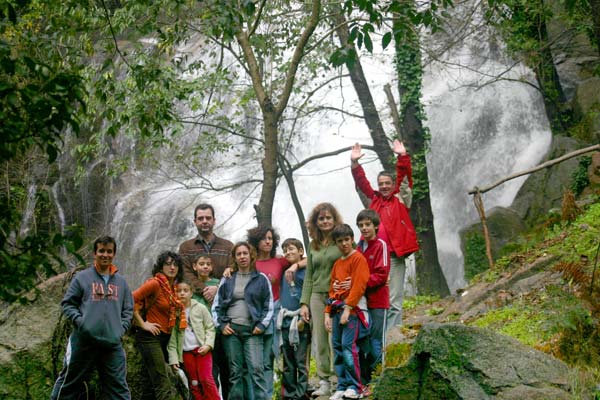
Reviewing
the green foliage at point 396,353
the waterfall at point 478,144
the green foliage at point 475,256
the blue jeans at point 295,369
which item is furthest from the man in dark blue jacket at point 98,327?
the waterfall at point 478,144

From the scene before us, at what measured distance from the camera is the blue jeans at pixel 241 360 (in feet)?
25.7

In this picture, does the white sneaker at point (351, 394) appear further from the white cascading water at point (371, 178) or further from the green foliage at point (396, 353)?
the white cascading water at point (371, 178)

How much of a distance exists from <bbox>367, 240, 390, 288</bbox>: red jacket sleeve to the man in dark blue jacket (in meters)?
2.24

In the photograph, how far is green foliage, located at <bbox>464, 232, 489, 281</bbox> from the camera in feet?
55.0

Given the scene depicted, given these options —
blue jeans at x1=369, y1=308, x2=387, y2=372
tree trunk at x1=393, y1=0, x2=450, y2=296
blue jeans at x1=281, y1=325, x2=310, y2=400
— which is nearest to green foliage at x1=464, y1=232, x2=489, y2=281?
tree trunk at x1=393, y1=0, x2=450, y2=296

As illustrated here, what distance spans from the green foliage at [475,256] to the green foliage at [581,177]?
2.07 m

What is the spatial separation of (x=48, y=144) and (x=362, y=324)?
4.64 metres

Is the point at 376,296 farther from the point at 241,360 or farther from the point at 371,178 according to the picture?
the point at 371,178

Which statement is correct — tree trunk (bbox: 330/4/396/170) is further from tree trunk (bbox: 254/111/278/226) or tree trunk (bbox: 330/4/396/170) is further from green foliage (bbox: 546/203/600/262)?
tree trunk (bbox: 254/111/278/226)

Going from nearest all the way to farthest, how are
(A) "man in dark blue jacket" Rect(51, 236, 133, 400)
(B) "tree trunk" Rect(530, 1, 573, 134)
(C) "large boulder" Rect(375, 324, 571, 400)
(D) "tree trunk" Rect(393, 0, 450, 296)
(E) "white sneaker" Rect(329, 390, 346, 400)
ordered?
(C) "large boulder" Rect(375, 324, 571, 400) → (A) "man in dark blue jacket" Rect(51, 236, 133, 400) → (E) "white sneaker" Rect(329, 390, 346, 400) → (D) "tree trunk" Rect(393, 0, 450, 296) → (B) "tree trunk" Rect(530, 1, 573, 134)

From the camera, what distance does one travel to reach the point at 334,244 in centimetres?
833

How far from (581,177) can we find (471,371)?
40.2 feet

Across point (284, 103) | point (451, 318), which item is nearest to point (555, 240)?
point (451, 318)

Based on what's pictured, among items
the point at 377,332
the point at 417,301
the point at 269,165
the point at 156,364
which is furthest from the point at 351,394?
the point at 417,301
